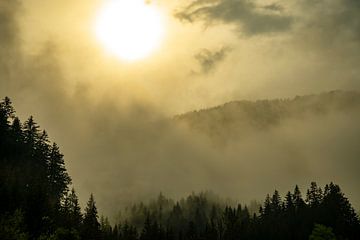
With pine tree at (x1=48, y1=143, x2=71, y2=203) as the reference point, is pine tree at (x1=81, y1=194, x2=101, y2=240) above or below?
below

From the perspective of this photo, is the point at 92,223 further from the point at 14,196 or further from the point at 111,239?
the point at 14,196

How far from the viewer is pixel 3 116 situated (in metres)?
109

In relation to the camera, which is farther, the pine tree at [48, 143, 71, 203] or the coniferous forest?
the pine tree at [48, 143, 71, 203]

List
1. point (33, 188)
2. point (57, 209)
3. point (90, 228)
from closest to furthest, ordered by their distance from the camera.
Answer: point (33, 188) < point (57, 209) < point (90, 228)

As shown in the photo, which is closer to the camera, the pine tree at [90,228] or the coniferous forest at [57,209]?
the coniferous forest at [57,209]

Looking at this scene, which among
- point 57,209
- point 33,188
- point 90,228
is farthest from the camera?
point 90,228

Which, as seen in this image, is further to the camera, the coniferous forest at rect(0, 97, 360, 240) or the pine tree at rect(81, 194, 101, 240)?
the pine tree at rect(81, 194, 101, 240)

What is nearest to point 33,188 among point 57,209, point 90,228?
point 57,209

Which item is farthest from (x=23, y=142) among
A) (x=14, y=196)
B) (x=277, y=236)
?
(x=277, y=236)

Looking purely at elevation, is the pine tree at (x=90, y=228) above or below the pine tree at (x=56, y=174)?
below

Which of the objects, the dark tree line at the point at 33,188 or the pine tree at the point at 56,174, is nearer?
the dark tree line at the point at 33,188

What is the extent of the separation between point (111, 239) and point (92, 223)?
31749mm

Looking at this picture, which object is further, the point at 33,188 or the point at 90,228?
the point at 90,228

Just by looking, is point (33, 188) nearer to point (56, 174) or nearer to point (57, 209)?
point (57, 209)
